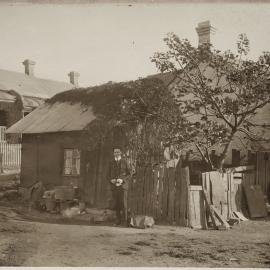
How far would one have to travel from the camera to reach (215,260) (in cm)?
649

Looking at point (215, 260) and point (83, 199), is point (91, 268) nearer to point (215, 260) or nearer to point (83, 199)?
point (215, 260)

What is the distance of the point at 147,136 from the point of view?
32.8 feet

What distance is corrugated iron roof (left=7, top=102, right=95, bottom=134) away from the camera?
10.9 m

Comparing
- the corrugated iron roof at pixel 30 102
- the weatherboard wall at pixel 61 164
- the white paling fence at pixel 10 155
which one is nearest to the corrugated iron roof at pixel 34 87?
the corrugated iron roof at pixel 30 102

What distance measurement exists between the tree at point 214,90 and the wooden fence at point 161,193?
1.00 meters

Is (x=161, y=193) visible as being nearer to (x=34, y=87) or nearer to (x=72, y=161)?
(x=72, y=161)

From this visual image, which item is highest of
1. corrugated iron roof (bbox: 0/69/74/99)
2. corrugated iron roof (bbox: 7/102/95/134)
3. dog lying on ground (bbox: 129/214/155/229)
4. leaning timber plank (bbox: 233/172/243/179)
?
corrugated iron roof (bbox: 0/69/74/99)

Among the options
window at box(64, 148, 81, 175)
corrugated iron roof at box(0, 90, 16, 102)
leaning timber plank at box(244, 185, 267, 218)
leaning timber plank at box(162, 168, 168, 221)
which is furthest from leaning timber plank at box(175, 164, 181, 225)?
corrugated iron roof at box(0, 90, 16, 102)

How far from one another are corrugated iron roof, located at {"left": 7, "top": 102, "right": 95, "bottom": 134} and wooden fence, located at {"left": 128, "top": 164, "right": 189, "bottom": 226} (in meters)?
2.26

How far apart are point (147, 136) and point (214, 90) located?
6.32 feet

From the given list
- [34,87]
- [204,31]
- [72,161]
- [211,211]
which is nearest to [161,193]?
[211,211]

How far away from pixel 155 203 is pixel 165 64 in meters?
2.92

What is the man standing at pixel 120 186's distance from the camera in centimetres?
879

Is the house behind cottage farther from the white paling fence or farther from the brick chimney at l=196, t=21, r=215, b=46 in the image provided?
the brick chimney at l=196, t=21, r=215, b=46
